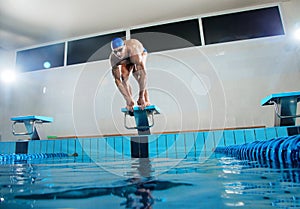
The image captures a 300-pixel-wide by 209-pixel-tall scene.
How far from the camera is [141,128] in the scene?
2820 mm

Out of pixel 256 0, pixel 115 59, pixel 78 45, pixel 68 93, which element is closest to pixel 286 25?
pixel 256 0

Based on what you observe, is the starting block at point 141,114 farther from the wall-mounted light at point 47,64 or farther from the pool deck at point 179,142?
the wall-mounted light at point 47,64

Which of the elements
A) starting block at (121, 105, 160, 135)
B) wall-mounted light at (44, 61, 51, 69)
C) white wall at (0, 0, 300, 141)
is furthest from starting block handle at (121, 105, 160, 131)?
wall-mounted light at (44, 61, 51, 69)

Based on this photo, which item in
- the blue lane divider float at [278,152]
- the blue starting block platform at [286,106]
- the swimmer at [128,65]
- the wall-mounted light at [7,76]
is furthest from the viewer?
the wall-mounted light at [7,76]

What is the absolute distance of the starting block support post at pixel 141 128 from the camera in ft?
8.98

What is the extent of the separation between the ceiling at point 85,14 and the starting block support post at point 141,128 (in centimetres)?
242

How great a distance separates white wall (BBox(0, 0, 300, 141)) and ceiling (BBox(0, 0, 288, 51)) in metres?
0.77

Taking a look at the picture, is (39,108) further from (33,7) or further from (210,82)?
(210,82)

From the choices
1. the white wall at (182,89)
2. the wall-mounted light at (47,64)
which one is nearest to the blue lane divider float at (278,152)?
the white wall at (182,89)

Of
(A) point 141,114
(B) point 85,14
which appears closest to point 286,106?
(A) point 141,114

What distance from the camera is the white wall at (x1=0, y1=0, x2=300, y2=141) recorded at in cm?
410

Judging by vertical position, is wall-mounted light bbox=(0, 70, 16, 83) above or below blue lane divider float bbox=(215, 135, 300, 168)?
above

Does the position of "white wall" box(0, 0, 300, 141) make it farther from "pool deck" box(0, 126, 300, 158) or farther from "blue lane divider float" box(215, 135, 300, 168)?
"blue lane divider float" box(215, 135, 300, 168)

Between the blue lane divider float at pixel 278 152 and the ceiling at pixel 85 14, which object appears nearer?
the blue lane divider float at pixel 278 152
